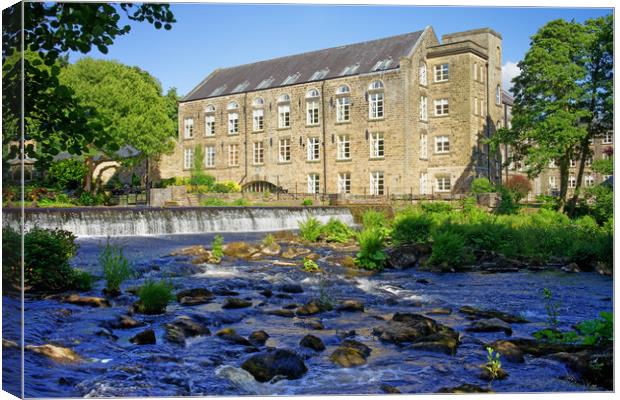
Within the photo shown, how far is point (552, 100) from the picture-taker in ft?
68.0

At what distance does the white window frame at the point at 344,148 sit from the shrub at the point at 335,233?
18439 mm

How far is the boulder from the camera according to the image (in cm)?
539

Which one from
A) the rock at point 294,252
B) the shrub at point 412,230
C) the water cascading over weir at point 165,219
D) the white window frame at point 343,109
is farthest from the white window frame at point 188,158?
the shrub at point 412,230

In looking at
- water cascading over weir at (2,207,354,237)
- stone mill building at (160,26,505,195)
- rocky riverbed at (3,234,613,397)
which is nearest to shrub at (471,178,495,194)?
stone mill building at (160,26,505,195)

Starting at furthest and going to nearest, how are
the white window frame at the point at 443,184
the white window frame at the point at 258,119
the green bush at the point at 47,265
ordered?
the white window frame at the point at 258,119 < the white window frame at the point at 443,184 < the green bush at the point at 47,265

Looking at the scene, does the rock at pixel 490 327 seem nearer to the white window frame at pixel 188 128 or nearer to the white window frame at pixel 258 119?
the white window frame at pixel 188 128

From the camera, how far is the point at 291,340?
21.0 feet

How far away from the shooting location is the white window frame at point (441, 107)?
34969mm

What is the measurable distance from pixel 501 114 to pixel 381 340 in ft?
111

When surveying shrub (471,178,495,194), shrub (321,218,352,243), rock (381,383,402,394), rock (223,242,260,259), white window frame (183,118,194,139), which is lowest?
rock (381,383,402,394)

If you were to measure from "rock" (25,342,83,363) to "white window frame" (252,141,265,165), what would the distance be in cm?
3259

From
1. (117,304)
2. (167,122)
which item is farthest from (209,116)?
(117,304)

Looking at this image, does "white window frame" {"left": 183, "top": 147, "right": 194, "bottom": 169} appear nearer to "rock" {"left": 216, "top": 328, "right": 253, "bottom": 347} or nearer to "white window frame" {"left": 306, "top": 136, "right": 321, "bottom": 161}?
"white window frame" {"left": 306, "top": 136, "right": 321, "bottom": 161}

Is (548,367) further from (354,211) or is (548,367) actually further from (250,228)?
(354,211)
